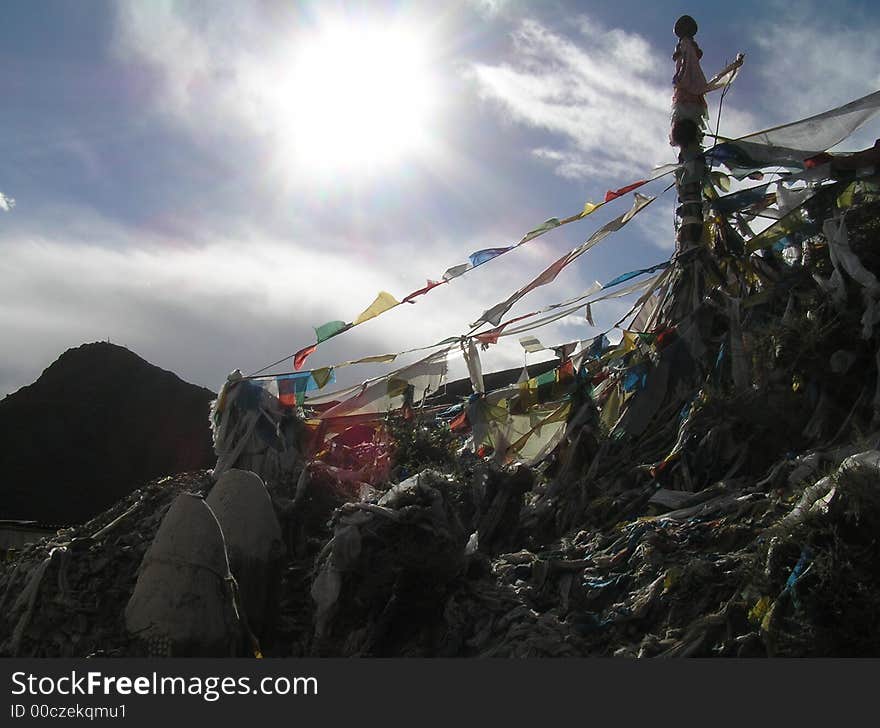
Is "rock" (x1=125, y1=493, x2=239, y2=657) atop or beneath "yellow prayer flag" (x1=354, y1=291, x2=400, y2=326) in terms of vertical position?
beneath

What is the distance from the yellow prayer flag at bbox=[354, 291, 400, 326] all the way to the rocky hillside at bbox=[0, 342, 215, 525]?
19271 mm

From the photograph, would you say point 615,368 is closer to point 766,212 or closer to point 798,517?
point 766,212

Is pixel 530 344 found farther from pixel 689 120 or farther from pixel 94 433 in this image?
pixel 94 433

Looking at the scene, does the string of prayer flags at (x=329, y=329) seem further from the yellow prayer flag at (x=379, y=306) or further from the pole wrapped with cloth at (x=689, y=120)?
the pole wrapped with cloth at (x=689, y=120)

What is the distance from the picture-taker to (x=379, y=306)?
1383 centimetres

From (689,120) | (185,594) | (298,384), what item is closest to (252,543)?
(185,594)

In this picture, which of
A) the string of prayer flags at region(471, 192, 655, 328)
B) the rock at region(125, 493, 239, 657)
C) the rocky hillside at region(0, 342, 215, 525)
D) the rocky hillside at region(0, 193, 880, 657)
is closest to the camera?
the rock at region(125, 493, 239, 657)

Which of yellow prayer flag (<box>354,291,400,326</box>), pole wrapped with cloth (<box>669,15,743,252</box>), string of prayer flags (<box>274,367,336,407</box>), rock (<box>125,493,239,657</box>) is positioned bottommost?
rock (<box>125,493,239,657</box>)

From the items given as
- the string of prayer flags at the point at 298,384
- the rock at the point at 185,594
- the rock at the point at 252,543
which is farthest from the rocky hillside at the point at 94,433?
the rock at the point at 185,594

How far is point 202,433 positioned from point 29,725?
92.8ft

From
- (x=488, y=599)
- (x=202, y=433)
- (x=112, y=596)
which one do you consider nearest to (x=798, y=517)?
(x=488, y=599)

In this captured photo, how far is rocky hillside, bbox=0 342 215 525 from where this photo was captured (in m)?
30.2

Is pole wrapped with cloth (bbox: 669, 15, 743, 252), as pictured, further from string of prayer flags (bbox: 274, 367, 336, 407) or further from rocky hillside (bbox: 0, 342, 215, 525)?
rocky hillside (bbox: 0, 342, 215, 525)

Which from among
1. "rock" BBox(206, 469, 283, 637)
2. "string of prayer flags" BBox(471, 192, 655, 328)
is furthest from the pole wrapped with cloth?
"rock" BBox(206, 469, 283, 637)
